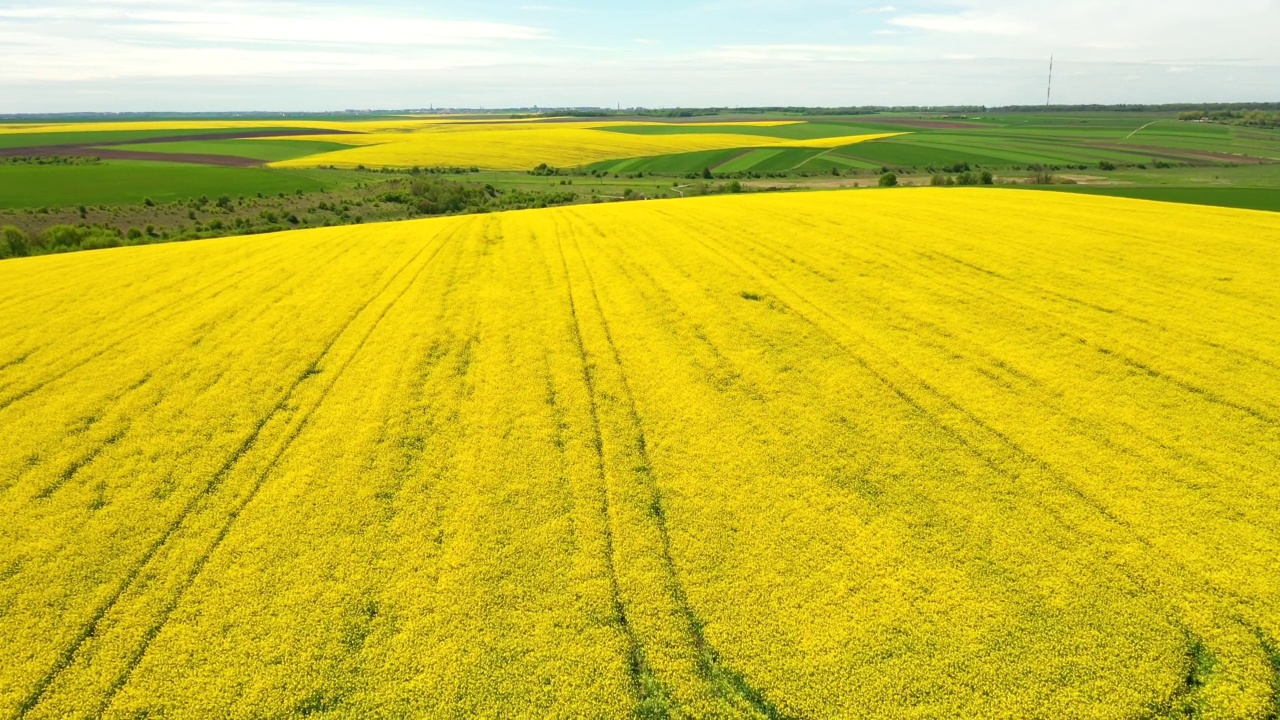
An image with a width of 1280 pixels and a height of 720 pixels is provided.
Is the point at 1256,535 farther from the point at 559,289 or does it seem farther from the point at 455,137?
the point at 455,137

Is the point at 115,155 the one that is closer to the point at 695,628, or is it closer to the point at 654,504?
the point at 654,504

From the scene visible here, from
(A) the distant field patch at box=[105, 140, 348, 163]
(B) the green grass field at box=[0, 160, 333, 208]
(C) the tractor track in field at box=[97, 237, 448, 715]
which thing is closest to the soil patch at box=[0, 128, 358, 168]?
(A) the distant field patch at box=[105, 140, 348, 163]

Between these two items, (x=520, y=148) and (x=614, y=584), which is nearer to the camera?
(x=614, y=584)

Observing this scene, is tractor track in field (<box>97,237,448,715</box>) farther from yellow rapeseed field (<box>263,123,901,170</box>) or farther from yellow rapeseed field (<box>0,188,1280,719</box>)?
yellow rapeseed field (<box>263,123,901,170</box>)

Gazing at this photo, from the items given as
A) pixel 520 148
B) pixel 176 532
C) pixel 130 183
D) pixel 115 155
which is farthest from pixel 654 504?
pixel 115 155

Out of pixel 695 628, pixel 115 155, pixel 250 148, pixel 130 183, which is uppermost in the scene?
pixel 250 148

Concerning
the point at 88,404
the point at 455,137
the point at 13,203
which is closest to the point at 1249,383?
the point at 88,404

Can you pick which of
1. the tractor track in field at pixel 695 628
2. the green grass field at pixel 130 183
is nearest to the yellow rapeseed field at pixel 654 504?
the tractor track in field at pixel 695 628
